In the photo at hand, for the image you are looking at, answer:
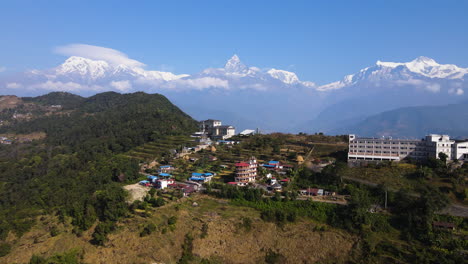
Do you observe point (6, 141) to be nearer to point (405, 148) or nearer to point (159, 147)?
point (159, 147)

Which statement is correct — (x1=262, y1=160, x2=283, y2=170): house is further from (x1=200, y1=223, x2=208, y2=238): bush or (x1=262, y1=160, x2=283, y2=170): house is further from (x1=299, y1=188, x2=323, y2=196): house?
(x1=200, y1=223, x2=208, y2=238): bush

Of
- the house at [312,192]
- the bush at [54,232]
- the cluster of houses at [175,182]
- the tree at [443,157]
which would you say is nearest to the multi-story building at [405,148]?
the tree at [443,157]

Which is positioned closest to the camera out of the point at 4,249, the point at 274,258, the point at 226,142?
the point at 274,258

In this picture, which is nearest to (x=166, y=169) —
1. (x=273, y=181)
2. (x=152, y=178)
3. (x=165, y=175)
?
(x=165, y=175)

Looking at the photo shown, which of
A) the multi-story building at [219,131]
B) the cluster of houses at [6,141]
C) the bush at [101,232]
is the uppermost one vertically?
the multi-story building at [219,131]

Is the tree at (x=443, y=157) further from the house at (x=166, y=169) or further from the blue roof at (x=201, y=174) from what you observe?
the house at (x=166, y=169)

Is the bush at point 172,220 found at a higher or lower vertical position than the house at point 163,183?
lower

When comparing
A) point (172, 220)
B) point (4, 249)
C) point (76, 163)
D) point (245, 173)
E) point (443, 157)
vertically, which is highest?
point (443, 157)
